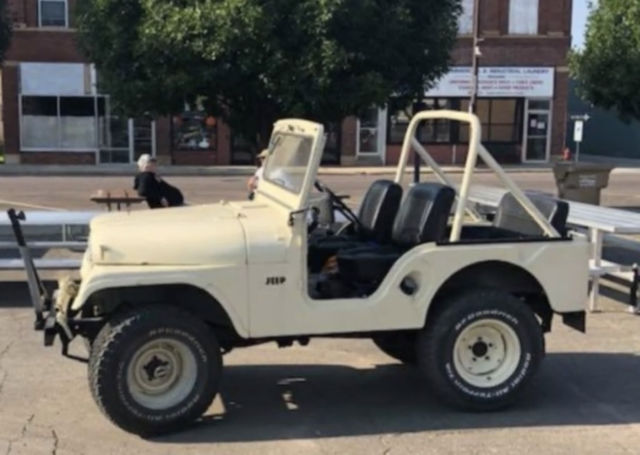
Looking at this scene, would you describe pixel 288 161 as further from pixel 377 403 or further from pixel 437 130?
pixel 437 130

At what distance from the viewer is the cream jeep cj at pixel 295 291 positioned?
5289 millimetres

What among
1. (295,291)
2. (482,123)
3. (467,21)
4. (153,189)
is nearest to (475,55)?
(467,21)

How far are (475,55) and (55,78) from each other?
1538 cm

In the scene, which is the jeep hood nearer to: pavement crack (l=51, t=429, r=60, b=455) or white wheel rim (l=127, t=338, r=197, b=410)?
white wheel rim (l=127, t=338, r=197, b=410)

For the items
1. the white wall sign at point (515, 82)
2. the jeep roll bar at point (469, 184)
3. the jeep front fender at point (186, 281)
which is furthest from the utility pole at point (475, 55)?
the jeep front fender at point (186, 281)

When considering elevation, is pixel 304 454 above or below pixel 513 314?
below

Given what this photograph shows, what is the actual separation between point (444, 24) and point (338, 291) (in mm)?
8726

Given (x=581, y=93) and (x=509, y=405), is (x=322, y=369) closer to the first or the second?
(x=509, y=405)

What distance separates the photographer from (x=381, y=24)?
1206cm

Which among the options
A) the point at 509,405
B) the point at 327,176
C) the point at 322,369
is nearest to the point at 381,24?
the point at 322,369

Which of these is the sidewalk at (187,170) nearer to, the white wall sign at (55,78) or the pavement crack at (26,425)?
the white wall sign at (55,78)

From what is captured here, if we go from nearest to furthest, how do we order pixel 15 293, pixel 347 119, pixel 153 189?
pixel 15 293
pixel 153 189
pixel 347 119

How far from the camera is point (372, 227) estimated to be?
6.46m

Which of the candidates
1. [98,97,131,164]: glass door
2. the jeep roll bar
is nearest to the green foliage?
[98,97,131,164]: glass door
